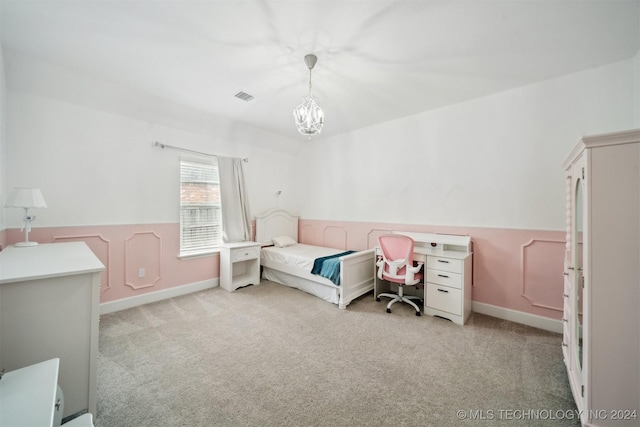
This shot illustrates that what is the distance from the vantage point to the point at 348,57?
219 centimetres

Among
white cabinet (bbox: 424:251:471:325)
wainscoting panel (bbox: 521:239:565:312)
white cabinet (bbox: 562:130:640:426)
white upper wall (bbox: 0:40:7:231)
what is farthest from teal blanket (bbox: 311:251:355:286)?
white upper wall (bbox: 0:40:7:231)

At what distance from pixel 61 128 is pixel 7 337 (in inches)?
95.3

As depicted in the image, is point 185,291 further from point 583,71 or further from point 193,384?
point 583,71

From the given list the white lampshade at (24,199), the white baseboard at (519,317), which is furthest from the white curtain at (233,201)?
the white baseboard at (519,317)

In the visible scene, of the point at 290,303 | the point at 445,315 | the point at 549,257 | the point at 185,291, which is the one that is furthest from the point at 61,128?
the point at 549,257

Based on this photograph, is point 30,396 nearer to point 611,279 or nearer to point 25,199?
point 25,199

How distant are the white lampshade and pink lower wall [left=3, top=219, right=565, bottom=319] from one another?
60cm

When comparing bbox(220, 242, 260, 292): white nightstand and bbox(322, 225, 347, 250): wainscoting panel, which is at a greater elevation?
bbox(322, 225, 347, 250): wainscoting panel

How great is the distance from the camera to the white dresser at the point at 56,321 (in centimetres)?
124

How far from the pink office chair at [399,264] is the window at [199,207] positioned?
2659mm

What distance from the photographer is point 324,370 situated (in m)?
1.94

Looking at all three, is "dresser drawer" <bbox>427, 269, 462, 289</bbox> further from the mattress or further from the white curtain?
the white curtain

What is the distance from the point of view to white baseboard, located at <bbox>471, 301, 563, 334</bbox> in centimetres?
255

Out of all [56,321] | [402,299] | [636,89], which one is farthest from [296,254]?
[636,89]
